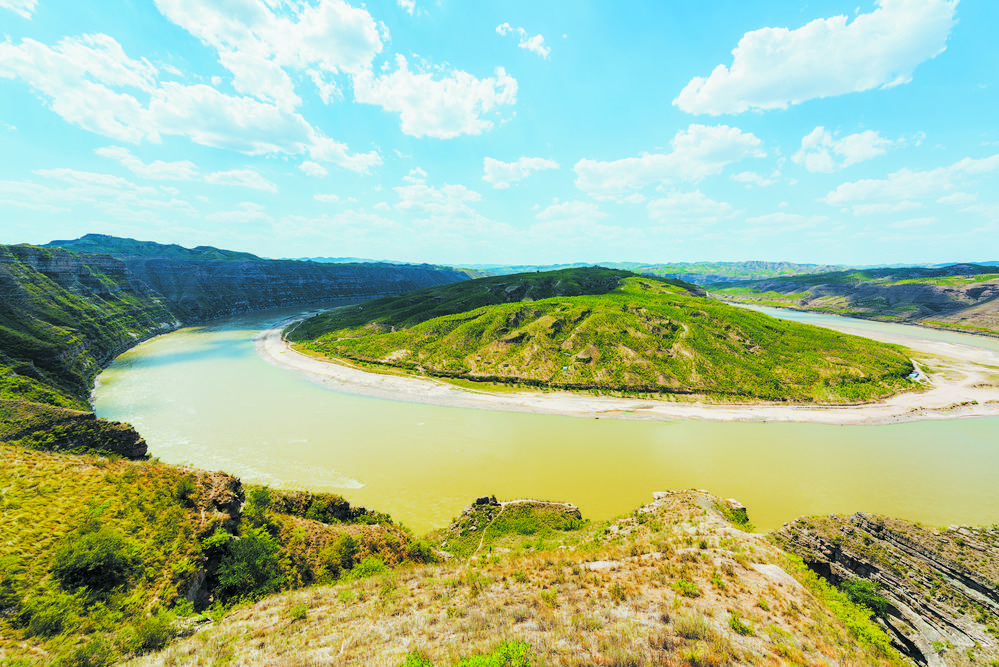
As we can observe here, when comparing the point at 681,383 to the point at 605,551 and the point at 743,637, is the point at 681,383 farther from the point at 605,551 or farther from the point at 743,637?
the point at 743,637

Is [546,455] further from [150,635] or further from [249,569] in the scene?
[150,635]

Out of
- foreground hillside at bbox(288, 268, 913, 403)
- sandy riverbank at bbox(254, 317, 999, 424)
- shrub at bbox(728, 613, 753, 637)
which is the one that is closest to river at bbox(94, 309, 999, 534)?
sandy riverbank at bbox(254, 317, 999, 424)

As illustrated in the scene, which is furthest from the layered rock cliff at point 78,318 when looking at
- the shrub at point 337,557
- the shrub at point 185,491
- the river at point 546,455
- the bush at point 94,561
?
the shrub at point 337,557

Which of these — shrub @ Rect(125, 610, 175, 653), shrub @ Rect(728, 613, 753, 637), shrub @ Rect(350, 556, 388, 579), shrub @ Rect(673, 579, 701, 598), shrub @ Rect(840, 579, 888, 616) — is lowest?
shrub @ Rect(840, 579, 888, 616)

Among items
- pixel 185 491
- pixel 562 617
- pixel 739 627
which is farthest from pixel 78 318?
pixel 739 627

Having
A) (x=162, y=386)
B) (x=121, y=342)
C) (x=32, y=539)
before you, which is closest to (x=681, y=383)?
(x=32, y=539)

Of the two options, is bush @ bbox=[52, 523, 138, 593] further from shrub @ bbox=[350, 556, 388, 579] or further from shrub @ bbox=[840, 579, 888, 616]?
shrub @ bbox=[840, 579, 888, 616]
